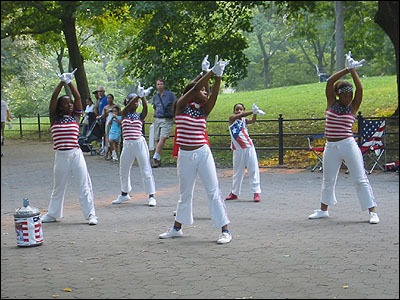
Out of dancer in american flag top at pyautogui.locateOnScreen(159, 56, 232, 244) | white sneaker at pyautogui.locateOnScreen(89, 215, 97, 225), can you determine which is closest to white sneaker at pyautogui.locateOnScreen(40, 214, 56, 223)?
white sneaker at pyautogui.locateOnScreen(89, 215, 97, 225)

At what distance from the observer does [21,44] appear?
342cm

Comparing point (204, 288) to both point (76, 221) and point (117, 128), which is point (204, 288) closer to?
point (76, 221)

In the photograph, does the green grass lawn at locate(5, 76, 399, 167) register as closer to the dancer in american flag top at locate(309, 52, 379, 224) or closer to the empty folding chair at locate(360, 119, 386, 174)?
the empty folding chair at locate(360, 119, 386, 174)

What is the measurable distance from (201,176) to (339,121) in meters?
1.77

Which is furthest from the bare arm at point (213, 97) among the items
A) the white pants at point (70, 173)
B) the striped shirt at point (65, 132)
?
the white pants at point (70, 173)

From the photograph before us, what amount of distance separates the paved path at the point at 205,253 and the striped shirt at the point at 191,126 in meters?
1.00

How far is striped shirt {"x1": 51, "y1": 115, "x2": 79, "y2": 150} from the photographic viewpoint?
7098 mm

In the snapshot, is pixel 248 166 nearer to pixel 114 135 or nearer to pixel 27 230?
pixel 27 230

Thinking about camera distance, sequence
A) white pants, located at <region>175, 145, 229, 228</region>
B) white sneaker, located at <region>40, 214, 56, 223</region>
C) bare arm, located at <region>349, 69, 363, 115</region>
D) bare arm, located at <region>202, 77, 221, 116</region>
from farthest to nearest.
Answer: white sneaker, located at <region>40, 214, 56, 223</region>
bare arm, located at <region>349, 69, 363, 115</region>
white pants, located at <region>175, 145, 229, 228</region>
bare arm, located at <region>202, 77, 221, 116</region>

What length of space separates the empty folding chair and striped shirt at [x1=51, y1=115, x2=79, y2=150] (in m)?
6.18

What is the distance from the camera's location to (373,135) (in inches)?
471

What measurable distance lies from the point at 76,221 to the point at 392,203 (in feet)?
13.2

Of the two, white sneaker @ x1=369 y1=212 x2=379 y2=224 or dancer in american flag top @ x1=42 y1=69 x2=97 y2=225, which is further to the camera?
white sneaker @ x1=369 y1=212 x2=379 y2=224

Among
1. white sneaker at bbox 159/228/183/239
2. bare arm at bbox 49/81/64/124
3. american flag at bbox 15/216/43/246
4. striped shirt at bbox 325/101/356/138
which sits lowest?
white sneaker at bbox 159/228/183/239
